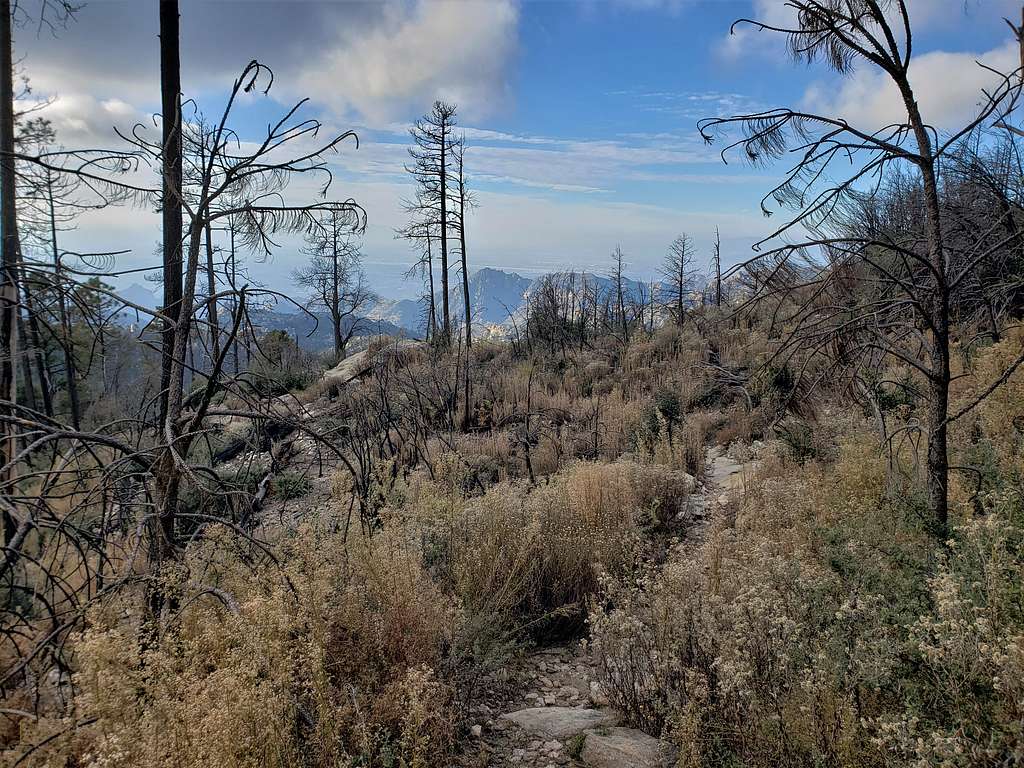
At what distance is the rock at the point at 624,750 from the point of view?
8.75 feet

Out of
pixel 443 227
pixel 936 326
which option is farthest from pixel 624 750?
pixel 443 227

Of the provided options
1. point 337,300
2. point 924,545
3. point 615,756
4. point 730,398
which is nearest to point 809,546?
point 924,545

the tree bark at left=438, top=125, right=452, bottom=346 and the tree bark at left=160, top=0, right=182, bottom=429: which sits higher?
the tree bark at left=438, top=125, right=452, bottom=346

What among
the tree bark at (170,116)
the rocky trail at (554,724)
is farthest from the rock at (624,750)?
the tree bark at (170,116)

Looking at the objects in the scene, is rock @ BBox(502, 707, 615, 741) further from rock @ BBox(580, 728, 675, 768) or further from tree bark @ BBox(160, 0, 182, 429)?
tree bark @ BBox(160, 0, 182, 429)

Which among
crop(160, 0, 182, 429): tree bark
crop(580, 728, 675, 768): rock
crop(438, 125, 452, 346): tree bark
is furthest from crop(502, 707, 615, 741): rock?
crop(438, 125, 452, 346): tree bark

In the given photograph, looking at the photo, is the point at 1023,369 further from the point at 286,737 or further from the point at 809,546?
the point at 286,737

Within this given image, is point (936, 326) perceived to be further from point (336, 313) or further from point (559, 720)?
point (336, 313)

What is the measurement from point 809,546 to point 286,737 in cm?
388

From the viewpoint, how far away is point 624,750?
2771mm

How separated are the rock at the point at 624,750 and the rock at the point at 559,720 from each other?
0.13 metres

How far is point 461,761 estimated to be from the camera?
2857 millimetres

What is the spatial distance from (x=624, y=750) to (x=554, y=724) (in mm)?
504

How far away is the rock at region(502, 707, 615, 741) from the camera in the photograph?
3.06 meters
